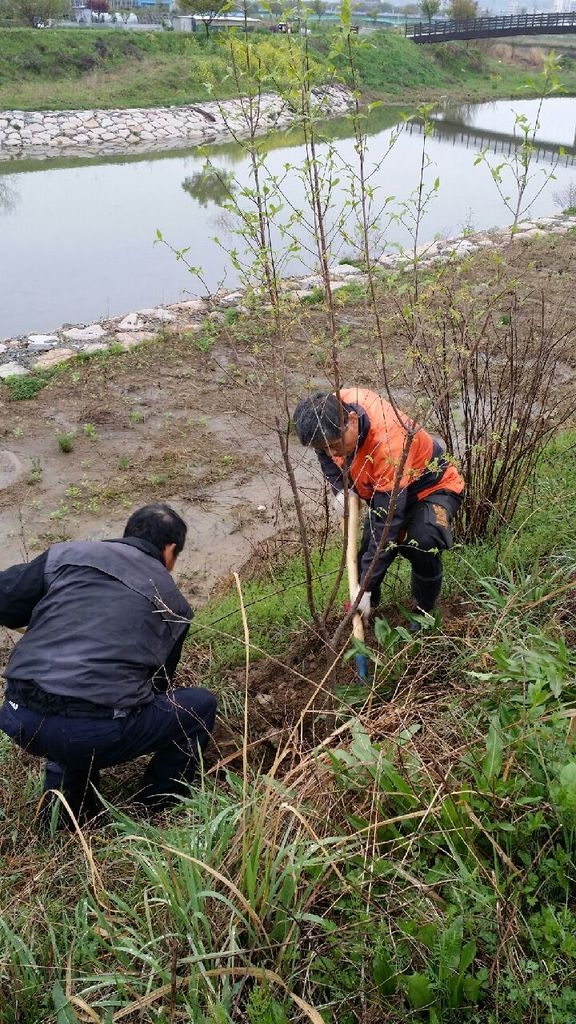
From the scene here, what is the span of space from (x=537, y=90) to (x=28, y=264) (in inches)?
422

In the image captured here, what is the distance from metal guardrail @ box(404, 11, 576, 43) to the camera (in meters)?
33.0

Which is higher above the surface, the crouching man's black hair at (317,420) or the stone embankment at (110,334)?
the crouching man's black hair at (317,420)

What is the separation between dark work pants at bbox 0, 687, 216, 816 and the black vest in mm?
90

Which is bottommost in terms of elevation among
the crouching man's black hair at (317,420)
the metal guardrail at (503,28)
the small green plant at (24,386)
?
the small green plant at (24,386)

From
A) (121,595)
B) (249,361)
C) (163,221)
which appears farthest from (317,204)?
(163,221)

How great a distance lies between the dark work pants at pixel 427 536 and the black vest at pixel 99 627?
0.92 meters

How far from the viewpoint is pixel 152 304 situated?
10.0 m

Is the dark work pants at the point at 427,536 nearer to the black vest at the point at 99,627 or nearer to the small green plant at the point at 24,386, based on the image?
the black vest at the point at 99,627

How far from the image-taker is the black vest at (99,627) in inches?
95.3

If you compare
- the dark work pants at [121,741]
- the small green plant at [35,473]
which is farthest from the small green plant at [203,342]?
the dark work pants at [121,741]

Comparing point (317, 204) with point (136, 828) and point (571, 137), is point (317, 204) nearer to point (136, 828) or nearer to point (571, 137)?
point (136, 828)

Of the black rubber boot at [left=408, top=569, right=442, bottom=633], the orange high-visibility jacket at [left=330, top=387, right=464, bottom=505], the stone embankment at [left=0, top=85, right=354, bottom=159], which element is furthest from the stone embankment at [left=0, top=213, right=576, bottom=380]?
the stone embankment at [left=0, top=85, right=354, bottom=159]

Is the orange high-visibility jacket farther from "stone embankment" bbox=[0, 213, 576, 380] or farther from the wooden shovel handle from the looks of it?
"stone embankment" bbox=[0, 213, 576, 380]

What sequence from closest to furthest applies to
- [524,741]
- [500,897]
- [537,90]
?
1. [500,897]
2. [524,741]
3. [537,90]
